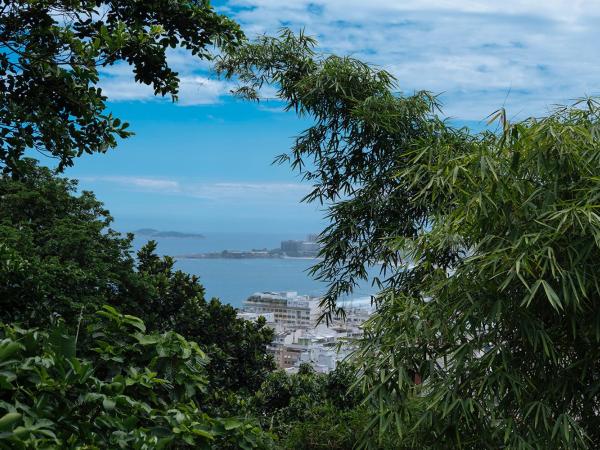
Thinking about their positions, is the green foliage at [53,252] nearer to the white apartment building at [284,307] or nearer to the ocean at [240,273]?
the ocean at [240,273]

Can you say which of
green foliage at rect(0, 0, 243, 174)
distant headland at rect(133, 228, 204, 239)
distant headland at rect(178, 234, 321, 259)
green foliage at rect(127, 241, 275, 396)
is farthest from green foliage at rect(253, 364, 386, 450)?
distant headland at rect(133, 228, 204, 239)

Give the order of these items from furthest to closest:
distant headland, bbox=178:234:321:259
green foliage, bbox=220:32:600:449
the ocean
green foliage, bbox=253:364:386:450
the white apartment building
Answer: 1. the white apartment building
2. the ocean
3. distant headland, bbox=178:234:321:259
4. green foliage, bbox=253:364:386:450
5. green foliage, bbox=220:32:600:449

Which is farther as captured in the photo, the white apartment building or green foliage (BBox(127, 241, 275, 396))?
the white apartment building

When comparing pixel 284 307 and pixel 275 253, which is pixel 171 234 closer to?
pixel 275 253

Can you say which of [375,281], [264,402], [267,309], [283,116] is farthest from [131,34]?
[267,309]

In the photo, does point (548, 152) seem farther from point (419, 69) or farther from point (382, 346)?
point (419, 69)

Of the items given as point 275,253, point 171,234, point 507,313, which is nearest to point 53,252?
point 275,253

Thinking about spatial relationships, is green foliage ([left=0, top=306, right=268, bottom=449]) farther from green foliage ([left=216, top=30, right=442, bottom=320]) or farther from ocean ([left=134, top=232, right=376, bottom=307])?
ocean ([left=134, top=232, right=376, bottom=307])

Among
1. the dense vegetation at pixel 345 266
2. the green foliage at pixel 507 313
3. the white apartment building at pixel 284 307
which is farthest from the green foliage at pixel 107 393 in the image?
the white apartment building at pixel 284 307
